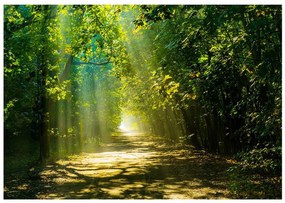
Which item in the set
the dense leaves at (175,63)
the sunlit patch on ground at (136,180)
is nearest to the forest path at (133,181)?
the sunlit patch on ground at (136,180)

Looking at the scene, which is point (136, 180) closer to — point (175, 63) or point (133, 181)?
point (133, 181)

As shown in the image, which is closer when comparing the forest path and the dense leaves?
the dense leaves

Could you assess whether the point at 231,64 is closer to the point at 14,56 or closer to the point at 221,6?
the point at 221,6

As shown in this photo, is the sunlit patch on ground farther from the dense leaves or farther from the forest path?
the dense leaves

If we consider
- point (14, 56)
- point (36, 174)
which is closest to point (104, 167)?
point (36, 174)

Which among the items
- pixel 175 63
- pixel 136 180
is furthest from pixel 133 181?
pixel 175 63

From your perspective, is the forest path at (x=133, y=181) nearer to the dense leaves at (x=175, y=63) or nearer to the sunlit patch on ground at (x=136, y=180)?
the sunlit patch on ground at (x=136, y=180)

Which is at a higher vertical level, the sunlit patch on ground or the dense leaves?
the dense leaves

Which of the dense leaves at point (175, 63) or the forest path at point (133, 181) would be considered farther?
the forest path at point (133, 181)

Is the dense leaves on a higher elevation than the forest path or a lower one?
higher

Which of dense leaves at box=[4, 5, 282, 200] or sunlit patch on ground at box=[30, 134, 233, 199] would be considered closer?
dense leaves at box=[4, 5, 282, 200]

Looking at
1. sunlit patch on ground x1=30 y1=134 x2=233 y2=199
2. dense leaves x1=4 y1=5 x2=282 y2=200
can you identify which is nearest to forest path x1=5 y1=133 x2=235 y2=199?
sunlit patch on ground x1=30 y1=134 x2=233 y2=199
